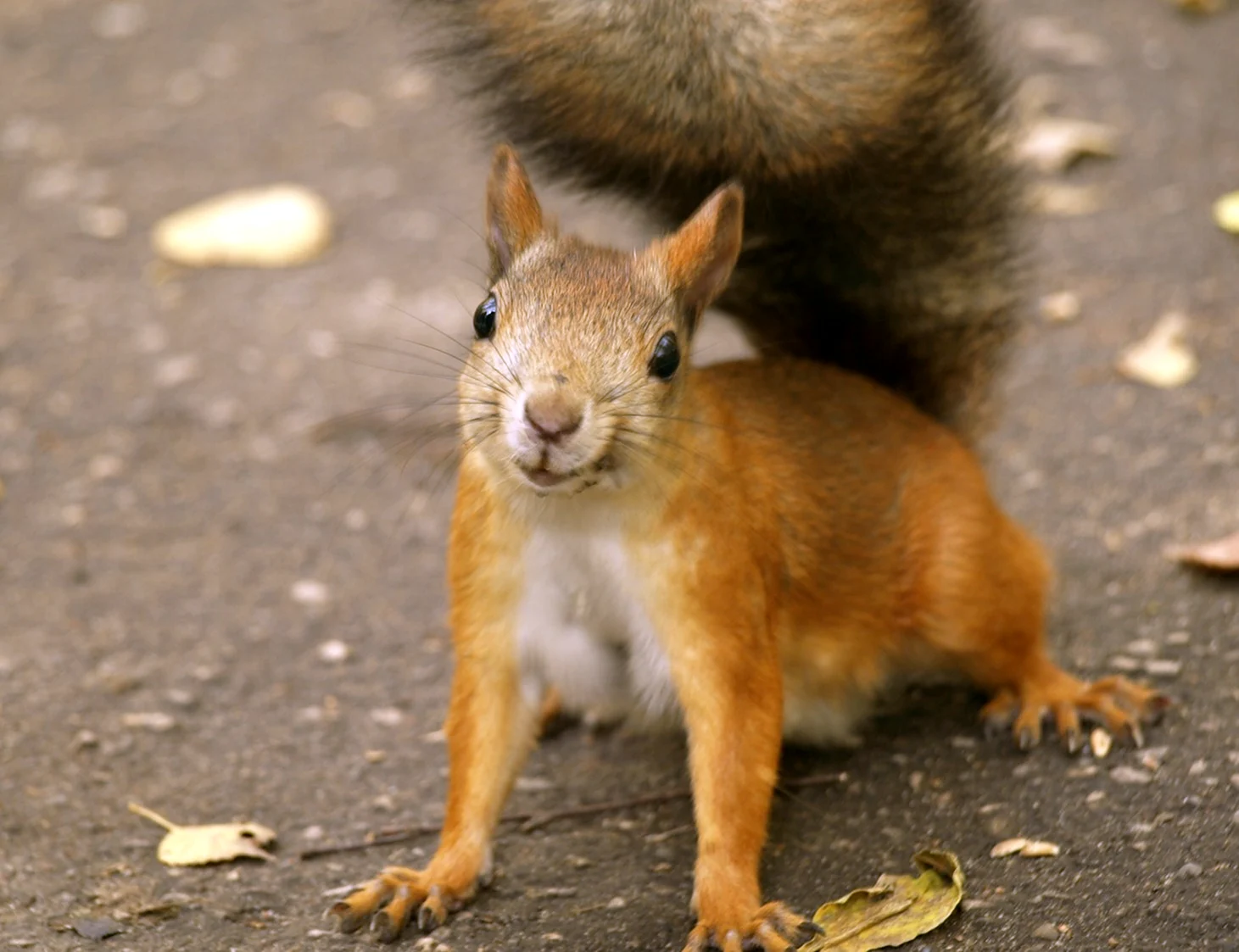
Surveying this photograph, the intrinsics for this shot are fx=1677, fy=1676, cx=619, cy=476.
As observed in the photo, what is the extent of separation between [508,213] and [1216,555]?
1.39 metres

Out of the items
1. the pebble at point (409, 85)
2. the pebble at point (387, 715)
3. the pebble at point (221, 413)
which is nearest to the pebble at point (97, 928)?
the pebble at point (387, 715)

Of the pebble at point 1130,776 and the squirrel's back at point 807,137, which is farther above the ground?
the squirrel's back at point 807,137

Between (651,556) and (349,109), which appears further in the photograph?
(349,109)

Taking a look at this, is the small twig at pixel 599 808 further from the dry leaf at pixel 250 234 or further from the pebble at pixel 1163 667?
the dry leaf at pixel 250 234

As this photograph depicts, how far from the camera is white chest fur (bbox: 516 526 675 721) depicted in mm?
2045

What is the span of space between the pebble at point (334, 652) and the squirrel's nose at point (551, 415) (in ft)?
4.15

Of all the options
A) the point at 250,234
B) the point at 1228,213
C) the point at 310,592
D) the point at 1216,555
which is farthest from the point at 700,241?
the point at 250,234

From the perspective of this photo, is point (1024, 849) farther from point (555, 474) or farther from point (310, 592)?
point (310, 592)

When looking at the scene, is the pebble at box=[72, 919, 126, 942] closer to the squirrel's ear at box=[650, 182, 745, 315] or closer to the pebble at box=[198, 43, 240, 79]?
Answer: the squirrel's ear at box=[650, 182, 745, 315]

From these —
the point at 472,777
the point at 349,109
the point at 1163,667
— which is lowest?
the point at 349,109

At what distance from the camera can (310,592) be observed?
10.3 ft

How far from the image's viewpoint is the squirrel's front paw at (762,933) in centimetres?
195

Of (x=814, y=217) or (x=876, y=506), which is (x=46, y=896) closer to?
(x=876, y=506)

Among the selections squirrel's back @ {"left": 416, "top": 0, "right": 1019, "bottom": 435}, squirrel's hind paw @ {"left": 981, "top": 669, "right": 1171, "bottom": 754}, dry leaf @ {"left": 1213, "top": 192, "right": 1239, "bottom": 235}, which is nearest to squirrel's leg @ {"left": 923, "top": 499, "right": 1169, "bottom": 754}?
squirrel's hind paw @ {"left": 981, "top": 669, "right": 1171, "bottom": 754}
